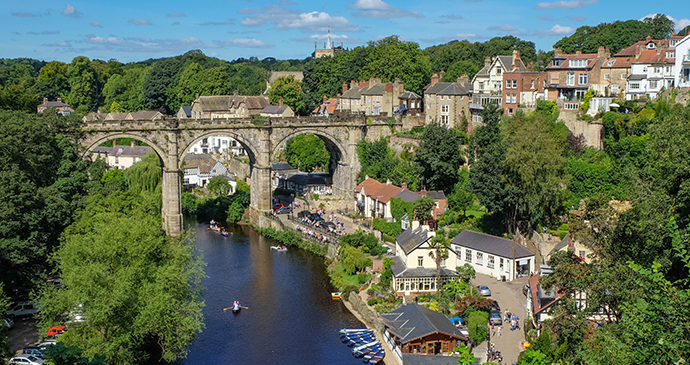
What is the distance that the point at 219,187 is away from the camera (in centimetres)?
6831

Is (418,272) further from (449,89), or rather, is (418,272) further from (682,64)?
(449,89)

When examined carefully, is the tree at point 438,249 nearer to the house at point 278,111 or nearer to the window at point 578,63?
the window at point 578,63

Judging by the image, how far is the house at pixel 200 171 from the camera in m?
73.2

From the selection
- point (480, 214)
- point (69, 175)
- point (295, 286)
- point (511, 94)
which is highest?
point (511, 94)

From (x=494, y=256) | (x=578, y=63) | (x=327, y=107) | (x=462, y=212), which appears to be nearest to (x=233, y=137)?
(x=462, y=212)

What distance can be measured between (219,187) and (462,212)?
27.0 meters

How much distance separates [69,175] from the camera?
45.8 m

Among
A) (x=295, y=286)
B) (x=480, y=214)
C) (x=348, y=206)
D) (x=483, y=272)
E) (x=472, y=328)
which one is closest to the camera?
(x=472, y=328)

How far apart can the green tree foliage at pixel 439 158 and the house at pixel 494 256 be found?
1118cm

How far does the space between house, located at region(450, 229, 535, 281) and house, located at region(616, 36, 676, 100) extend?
20.0m

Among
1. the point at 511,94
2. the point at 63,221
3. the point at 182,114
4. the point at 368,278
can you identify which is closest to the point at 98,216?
the point at 63,221

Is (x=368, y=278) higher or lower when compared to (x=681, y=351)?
lower

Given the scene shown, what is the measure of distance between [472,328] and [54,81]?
4636 inches

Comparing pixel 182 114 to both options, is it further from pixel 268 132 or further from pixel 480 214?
pixel 480 214
